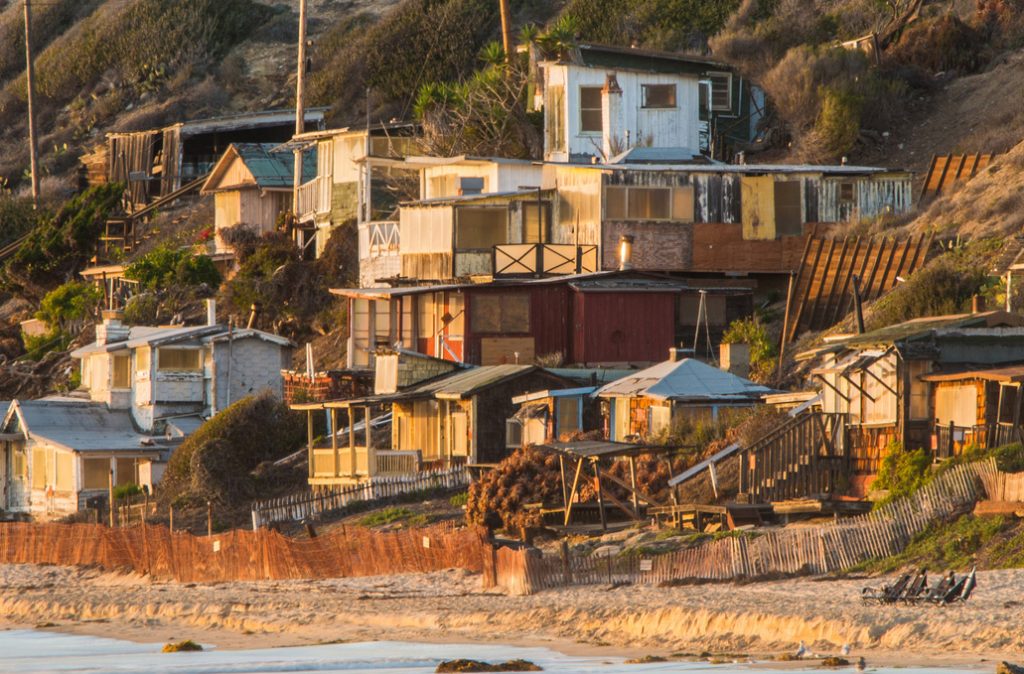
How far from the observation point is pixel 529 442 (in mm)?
40906

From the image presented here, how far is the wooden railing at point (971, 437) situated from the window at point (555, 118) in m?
26.2

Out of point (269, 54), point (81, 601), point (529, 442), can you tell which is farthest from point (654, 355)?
point (269, 54)

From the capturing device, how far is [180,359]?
53344 millimetres

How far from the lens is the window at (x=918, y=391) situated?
31312 mm

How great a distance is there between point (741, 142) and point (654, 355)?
13.4 m

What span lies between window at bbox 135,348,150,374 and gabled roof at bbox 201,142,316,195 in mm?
13866

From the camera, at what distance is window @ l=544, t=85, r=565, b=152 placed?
2174 inches

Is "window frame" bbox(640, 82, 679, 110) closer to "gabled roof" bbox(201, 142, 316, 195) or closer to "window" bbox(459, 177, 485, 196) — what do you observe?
"window" bbox(459, 177, 485, 196)

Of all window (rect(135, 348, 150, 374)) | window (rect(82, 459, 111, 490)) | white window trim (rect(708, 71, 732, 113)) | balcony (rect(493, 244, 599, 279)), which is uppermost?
white window trim (rect(708, 71, 732, 113))

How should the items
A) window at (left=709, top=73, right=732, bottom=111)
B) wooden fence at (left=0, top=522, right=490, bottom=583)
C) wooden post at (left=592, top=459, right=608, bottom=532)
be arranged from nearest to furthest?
wooden fence at (left=0, top=522, right=490, bottom=583) < wooden post at (left=592, top=459, right=608, bottom=532) < window at (left=709, top=73, right=732, bottom=111)

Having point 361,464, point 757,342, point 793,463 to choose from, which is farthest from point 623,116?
point 793,463

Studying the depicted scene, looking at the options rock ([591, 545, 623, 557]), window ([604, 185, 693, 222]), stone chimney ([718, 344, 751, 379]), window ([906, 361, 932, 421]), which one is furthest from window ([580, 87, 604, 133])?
rock ([591, 545, 623, 557])

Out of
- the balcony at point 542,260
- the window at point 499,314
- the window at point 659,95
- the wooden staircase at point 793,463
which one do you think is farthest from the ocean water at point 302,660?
the window at point 659,95

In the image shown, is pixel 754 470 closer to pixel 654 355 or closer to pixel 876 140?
pixel 654 355
